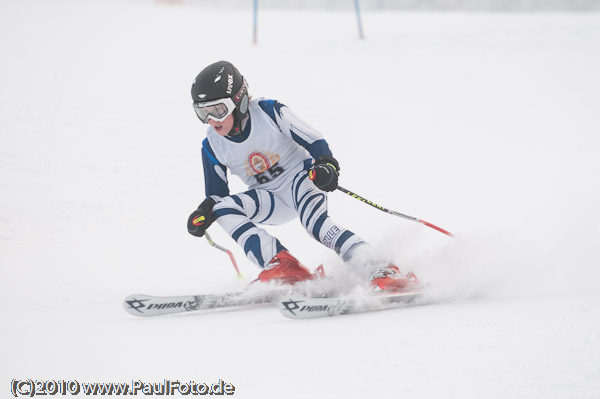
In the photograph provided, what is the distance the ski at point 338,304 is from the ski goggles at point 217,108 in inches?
43.4

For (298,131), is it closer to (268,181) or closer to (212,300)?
(268,181)

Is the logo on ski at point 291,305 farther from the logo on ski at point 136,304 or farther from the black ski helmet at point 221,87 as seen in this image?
the black ski helmet at point 221,87

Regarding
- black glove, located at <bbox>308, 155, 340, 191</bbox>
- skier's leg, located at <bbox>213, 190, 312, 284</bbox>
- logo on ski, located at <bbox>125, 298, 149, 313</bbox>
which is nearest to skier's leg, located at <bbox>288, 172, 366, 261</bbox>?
skier's leg, located at <bbox>213, 190, 312, 284</bbox>

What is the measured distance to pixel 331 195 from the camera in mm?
6723

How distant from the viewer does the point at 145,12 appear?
51.2 feet

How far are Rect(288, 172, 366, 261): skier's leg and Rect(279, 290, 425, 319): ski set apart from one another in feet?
1.36

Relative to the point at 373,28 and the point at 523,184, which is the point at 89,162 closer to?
the point at 523,184

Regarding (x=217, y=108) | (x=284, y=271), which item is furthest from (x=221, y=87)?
(x=284, y=271)

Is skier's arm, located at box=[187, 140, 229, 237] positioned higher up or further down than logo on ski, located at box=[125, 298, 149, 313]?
higher up

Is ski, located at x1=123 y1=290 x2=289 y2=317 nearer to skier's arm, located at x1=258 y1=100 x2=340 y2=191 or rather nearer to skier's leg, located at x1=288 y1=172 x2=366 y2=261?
skier's leg, located at x1=288 y1=172 x2=366 y2=261

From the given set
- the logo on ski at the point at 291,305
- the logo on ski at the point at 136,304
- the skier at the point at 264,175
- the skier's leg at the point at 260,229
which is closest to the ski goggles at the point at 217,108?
the skier at the point at 264,175

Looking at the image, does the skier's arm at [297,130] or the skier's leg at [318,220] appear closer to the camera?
the skier's leg at [318,220]

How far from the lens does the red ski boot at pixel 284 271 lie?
3.31m

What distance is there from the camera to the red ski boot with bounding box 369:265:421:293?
3127mm
